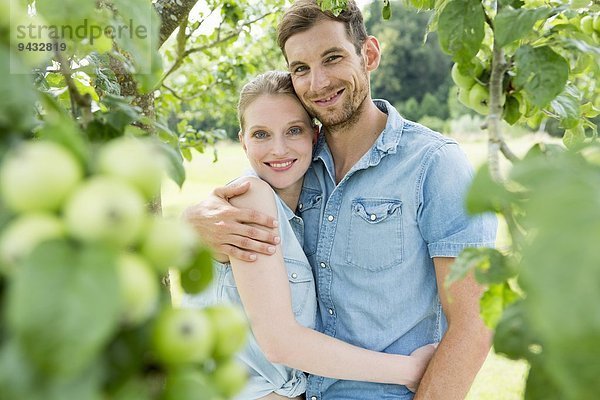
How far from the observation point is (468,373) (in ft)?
7.23

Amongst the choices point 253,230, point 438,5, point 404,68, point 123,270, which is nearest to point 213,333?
point 123,270

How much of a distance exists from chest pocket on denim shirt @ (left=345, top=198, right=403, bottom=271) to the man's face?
1.37 feet

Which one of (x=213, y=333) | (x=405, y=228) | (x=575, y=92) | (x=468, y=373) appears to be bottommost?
(x=468, y=373)

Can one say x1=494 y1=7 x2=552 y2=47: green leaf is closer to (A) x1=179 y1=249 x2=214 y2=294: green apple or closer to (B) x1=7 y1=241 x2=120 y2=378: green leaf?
(A) x1=179 y1=249 x2=214 y2=294: green apple

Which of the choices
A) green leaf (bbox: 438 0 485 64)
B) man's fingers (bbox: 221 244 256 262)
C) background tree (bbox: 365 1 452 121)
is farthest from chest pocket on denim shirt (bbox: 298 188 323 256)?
background tree (bbox: 365 1 452 121)

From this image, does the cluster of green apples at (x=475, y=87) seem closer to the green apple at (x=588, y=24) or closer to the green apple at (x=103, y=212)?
the green apple at (x=588, y=24)

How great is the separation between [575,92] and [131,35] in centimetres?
119

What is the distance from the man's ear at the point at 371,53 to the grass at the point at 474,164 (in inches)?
28.1

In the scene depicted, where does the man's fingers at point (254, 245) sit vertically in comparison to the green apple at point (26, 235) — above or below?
below

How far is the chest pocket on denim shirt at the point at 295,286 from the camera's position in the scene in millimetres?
2295

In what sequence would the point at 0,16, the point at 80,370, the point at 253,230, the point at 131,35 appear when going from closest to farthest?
the point at 80,370 → the point at 0,16 → the point at 131,35 → the point at 253,230

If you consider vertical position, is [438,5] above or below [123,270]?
above

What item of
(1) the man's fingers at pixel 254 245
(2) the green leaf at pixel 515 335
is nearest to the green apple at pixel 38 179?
(2) the green leaf at pixel 515 335

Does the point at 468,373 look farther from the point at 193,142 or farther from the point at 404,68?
the point at 404,68
